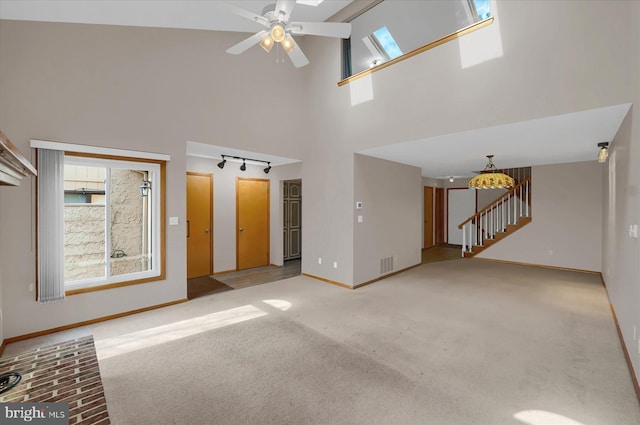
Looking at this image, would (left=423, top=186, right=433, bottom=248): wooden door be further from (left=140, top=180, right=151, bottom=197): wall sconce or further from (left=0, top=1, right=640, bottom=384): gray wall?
(left=140, top=180, right=151, bottom=197): wall sconce

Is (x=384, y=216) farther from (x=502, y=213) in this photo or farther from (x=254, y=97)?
(x=502, y=213)

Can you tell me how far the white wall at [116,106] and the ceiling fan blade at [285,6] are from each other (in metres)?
2.36

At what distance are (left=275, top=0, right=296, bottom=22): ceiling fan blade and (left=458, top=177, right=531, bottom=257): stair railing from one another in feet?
23.1

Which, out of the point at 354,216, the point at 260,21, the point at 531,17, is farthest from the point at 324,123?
the point at 531,17

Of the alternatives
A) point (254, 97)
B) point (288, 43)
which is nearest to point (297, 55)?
point (288, 43)

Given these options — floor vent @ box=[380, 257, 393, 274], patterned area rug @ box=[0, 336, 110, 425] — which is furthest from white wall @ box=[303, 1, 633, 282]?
patterned area rug @ box=[0, 336, 110, 425]

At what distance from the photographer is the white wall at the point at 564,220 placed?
610cm

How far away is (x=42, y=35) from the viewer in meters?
3.18

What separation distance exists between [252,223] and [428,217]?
6.29 m

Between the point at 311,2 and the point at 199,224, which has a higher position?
the point at 311,2

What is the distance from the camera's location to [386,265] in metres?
5.90

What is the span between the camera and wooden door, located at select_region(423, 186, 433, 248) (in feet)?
31.8

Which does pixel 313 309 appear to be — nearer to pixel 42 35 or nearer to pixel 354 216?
pixel 354 216

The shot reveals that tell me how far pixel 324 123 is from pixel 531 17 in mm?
3359
